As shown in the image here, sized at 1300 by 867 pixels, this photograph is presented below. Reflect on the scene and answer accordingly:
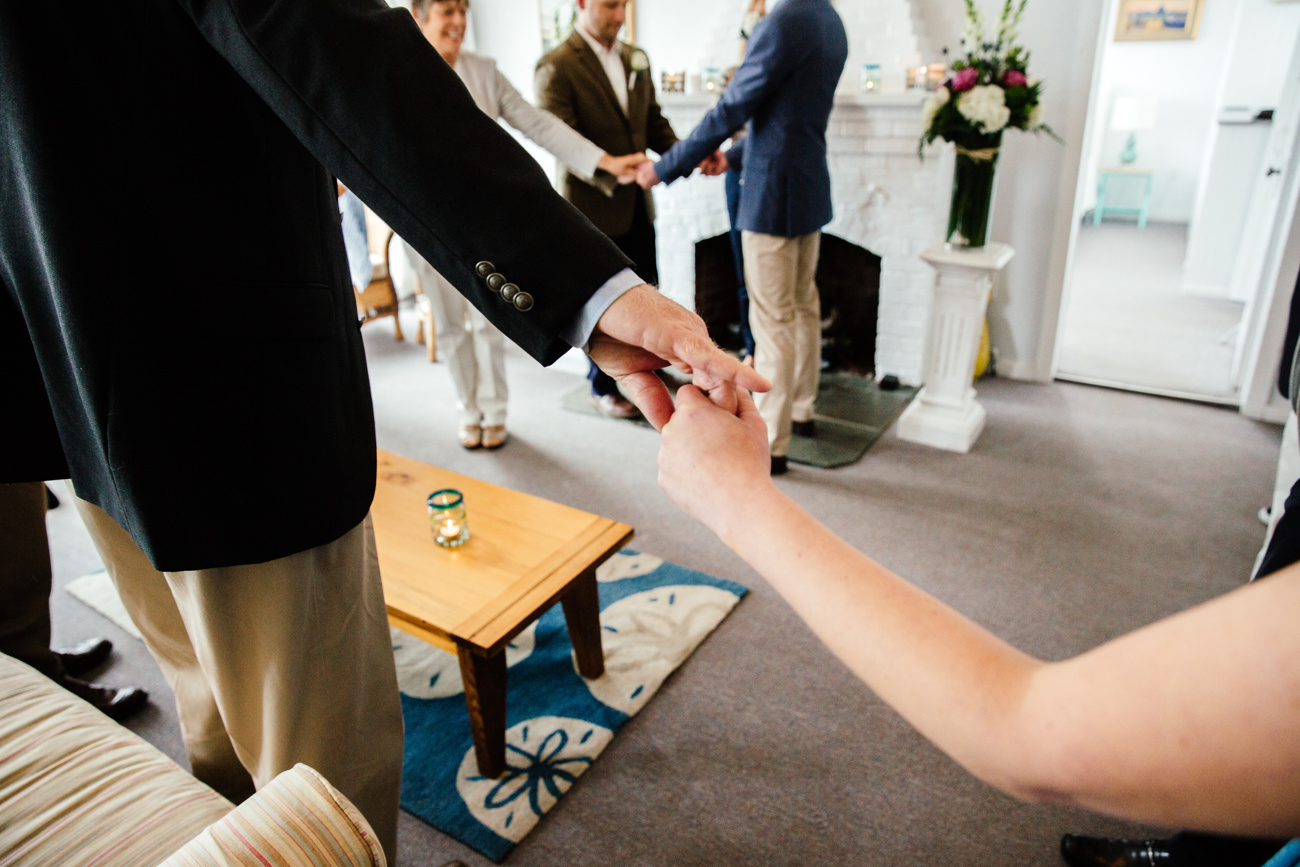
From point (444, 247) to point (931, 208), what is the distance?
123 inches

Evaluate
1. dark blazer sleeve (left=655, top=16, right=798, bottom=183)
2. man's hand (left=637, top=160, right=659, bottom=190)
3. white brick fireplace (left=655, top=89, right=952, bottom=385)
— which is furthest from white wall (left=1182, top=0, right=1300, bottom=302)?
man's hand (left=637, top=160, right=659, bottom=190)

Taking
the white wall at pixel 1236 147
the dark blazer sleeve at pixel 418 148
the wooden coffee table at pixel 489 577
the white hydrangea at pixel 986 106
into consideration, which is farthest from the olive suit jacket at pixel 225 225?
the white wall at pixel 1236 147

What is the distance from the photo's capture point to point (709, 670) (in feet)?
6.27

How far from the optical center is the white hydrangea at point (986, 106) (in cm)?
267

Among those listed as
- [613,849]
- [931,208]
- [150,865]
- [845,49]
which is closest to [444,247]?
[150,865]

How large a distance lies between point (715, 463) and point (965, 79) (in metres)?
2.65

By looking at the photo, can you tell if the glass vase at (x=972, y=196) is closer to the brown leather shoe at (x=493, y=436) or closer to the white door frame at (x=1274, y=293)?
the white door frame at (x=1274, y=293)

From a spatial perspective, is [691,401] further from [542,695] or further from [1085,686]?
[542,695]

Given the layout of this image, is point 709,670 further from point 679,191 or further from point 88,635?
point 679,191

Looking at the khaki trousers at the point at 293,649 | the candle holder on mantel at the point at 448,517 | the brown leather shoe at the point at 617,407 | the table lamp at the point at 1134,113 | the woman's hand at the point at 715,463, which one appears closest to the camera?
the woman's hand at the point at 715,463

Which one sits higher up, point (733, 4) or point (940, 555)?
point (733, 4)

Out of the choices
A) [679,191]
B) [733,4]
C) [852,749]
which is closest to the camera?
[852,749]

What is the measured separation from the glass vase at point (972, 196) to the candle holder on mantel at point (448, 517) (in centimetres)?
219

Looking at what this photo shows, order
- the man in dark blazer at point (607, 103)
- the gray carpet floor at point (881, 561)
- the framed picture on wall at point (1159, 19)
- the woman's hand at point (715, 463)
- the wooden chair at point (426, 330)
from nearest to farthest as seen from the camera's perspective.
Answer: the woman's hand at point (715, 463) → the gray carpet floor at point (881, 561) → the man in dark blazer at point (607, 103) → the wooden chair at point (426, 330) → the framed picture on wall at point (1159, 19)
